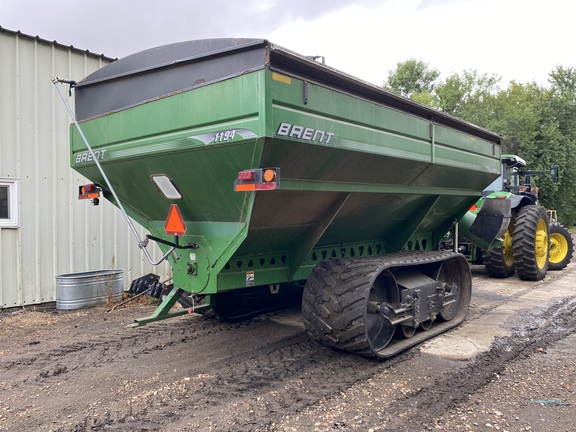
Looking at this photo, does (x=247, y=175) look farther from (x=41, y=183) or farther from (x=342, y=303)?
(x=41, y=183)

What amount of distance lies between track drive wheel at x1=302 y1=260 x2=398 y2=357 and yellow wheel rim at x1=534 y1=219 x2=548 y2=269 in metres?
6.05

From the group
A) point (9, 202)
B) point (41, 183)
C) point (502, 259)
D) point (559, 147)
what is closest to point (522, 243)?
point (502, 259)

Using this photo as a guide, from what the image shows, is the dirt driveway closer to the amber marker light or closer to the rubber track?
the rubber track

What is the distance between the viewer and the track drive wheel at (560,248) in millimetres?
10242

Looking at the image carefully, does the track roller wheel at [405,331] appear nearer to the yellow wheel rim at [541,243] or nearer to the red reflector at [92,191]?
the red reflector at [92,191]

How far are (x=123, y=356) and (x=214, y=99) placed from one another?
8.56 ft

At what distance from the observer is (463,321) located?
5629 mm

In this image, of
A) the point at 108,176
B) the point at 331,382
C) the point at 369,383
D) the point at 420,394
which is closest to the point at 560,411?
the point at 420,394

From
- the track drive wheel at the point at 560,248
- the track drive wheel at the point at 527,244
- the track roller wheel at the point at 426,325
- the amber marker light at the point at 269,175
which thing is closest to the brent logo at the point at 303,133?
the amber marker light at the point at 269,175

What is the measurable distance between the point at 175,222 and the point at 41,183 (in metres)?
3.92

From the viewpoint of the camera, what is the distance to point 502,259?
8.80 m

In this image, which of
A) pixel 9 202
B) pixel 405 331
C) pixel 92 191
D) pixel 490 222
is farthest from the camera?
pixel 490 222

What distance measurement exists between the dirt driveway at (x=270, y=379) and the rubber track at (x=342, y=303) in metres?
0.21

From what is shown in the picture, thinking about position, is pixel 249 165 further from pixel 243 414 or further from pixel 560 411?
pixel 560 411
